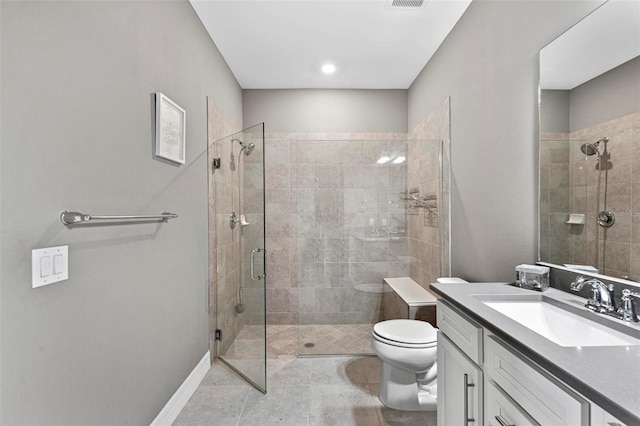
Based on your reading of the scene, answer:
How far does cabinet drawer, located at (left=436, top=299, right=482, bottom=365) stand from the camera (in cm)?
113

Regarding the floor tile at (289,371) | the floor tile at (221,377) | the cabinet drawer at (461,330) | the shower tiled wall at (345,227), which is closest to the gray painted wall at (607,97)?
the cabinet drawer at (461,330)

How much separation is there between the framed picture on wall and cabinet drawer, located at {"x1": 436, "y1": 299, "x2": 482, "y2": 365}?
168 centimetres

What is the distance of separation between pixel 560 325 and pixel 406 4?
2.12 m

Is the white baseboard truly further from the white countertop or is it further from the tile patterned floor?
the white countertop

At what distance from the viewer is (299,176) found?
294 centimetres

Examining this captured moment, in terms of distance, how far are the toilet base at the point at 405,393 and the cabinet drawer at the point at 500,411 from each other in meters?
0.96

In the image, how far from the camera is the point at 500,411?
39.0 inches

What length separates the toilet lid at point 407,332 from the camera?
6.40ft

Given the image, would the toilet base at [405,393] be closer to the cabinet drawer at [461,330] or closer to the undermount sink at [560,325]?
the cabinet drawer at [461,330]

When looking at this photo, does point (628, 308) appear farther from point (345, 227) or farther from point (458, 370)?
point (345, 227)

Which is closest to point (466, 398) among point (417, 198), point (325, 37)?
point (417, 198)

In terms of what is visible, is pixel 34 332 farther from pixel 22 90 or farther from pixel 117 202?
pixel 22 90

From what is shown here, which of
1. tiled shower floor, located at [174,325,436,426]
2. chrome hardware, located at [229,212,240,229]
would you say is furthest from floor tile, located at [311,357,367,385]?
chrome hardware, located at [229,212,240,229]

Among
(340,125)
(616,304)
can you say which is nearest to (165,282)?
(616,304)
